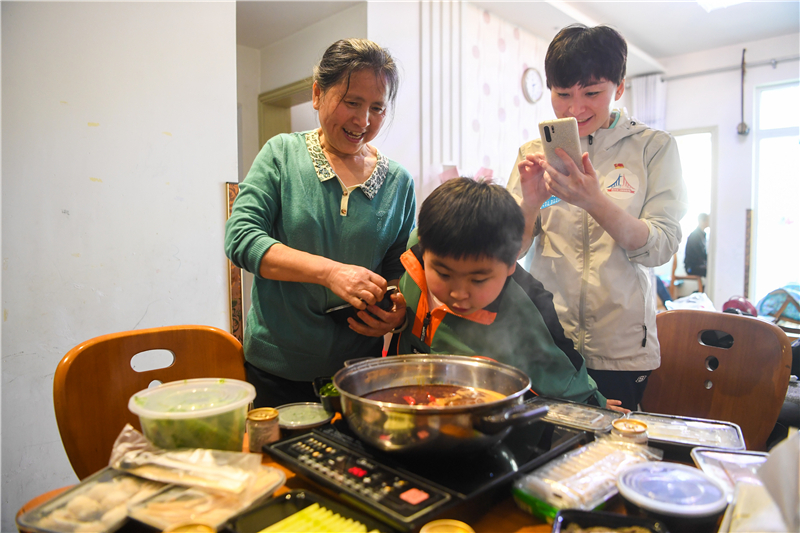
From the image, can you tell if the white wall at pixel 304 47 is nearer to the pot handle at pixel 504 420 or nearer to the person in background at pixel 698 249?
the pot handle at pixel 504 420

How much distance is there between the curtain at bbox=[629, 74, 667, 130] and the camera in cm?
663

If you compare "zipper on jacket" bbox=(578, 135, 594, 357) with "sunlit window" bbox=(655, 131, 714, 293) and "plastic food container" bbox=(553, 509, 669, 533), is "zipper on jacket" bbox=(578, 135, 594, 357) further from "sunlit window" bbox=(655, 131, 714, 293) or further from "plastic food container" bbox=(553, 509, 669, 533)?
"sunlit window" bbox=(655, 131, 714, 293)

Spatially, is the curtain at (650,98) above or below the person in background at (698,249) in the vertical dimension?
above

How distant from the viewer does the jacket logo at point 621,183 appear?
5.08ft

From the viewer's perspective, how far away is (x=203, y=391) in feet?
3.34

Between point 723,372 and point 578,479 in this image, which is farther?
point 723,372

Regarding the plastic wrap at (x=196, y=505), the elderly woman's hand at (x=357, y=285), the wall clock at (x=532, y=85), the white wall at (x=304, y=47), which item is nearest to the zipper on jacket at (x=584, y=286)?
the elderly woman's hand at (x=357, y=285)

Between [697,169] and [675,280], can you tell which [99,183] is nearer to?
[675,280]

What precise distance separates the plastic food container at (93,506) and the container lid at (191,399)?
0.11 meters

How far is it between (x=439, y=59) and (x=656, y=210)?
2.89 metres

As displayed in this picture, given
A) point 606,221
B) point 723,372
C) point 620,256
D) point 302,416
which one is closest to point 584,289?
point 620,256

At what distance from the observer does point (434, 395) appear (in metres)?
1.04

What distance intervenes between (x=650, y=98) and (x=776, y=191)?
75.6 inches

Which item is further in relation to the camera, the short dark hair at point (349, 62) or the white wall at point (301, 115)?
the white wall at point (301, 115)
